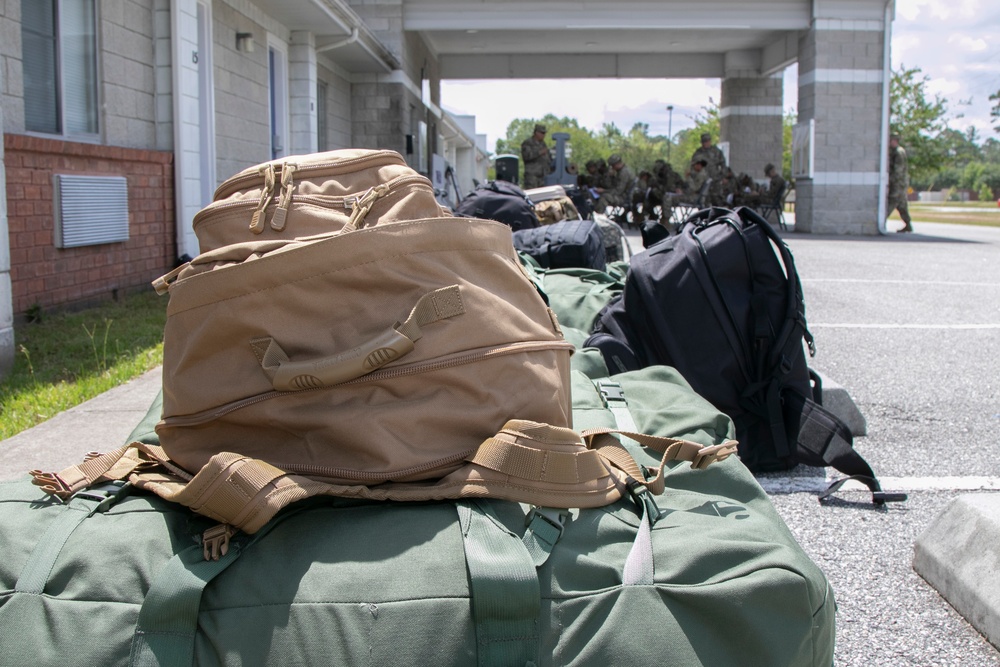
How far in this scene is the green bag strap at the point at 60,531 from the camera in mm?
1373

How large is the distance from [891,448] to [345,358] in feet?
9.07

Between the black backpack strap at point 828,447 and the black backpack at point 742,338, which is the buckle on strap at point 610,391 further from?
the black backpack strap at point 828,447

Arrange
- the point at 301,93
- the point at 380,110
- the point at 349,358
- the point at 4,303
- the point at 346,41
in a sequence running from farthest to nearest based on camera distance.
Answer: the point at 380,110, the point at 346,41, the point at 301,93, the point at 4,303, the point at 349,358

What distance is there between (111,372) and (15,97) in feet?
8.63

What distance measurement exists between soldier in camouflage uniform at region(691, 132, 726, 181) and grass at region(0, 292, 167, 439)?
1583 centimetres

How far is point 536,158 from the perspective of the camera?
19844 millimetres

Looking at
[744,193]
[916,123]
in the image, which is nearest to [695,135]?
[916,123]

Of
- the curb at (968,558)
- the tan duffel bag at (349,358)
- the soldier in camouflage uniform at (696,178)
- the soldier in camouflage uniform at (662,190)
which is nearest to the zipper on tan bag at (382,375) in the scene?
the tan duffel bag at (349,358)

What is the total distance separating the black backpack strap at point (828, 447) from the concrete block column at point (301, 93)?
11251 millimetres

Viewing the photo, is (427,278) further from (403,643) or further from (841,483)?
(841,483)

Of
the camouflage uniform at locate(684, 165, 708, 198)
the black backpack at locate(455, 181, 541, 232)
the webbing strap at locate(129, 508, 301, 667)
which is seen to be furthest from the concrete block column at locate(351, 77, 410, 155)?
the webbing strap at locate(129, 508, 301, 667)

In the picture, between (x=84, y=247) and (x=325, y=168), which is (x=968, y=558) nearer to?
(x=325, y=168)

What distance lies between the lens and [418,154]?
19.7m

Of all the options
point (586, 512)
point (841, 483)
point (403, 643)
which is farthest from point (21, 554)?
point (841, 483)
